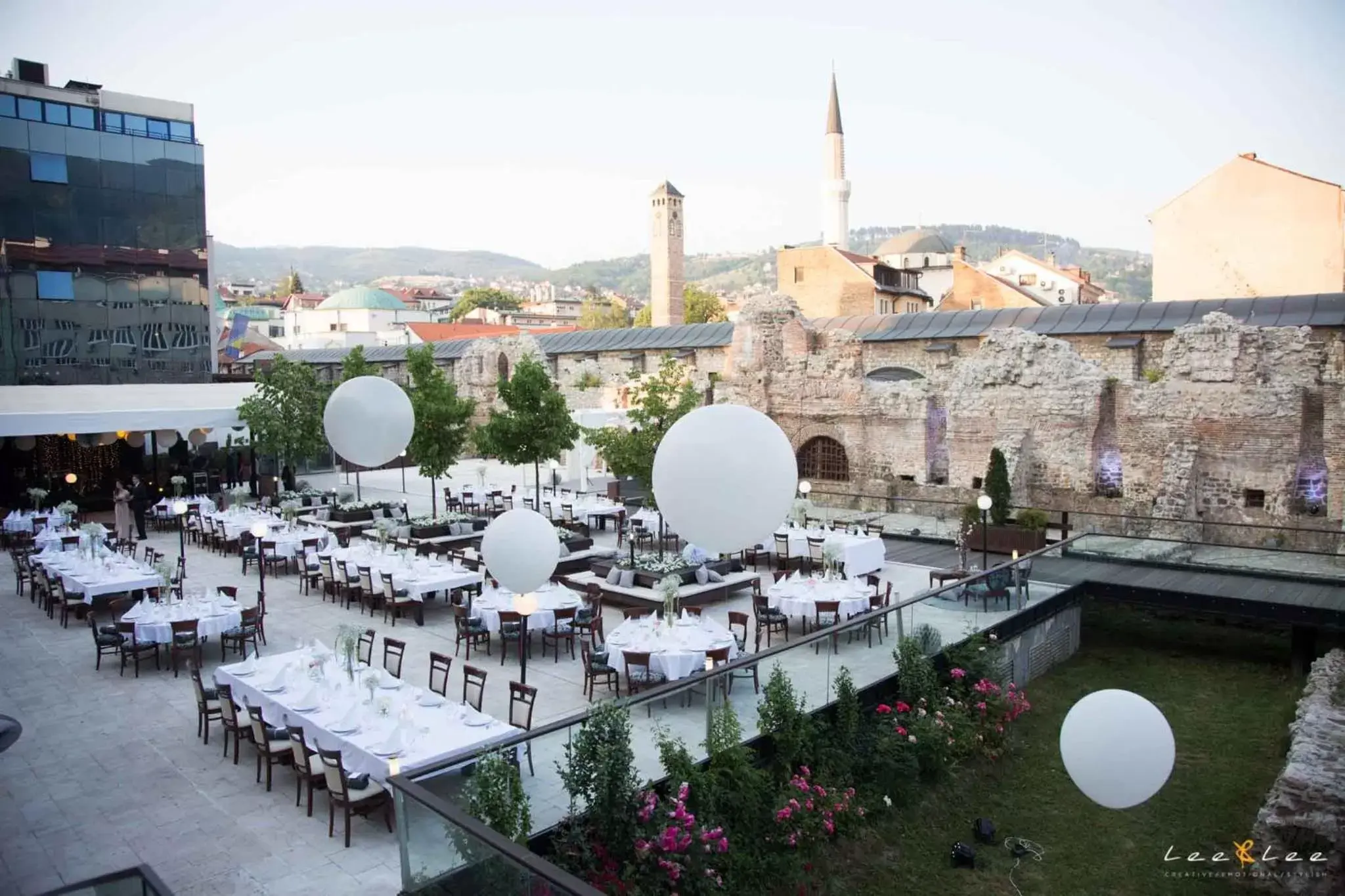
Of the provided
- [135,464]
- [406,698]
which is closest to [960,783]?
[406,698]

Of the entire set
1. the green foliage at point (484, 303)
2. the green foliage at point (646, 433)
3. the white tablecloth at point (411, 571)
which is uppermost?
the green foliage at point (484, 303)

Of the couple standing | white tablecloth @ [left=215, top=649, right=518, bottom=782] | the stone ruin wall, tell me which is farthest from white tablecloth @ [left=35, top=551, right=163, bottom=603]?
the stone ruin wall

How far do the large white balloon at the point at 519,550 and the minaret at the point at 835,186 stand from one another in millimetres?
82194

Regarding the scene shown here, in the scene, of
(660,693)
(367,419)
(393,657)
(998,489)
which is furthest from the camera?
(998,489)

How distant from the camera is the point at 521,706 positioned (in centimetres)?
1079

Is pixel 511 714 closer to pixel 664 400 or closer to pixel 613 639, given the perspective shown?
pixel 613 639

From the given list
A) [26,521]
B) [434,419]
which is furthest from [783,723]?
[26,521]

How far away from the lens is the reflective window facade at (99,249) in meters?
27.8

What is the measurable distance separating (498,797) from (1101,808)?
797 cm

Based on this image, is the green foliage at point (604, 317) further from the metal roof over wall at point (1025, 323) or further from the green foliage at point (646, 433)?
the green foliage at point (646, 433)

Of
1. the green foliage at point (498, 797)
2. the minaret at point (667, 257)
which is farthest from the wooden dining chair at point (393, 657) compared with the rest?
the minaret at point (667, 257)

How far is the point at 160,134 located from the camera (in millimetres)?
30344

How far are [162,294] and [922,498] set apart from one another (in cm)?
2577

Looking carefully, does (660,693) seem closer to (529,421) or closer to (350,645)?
(350,645)
